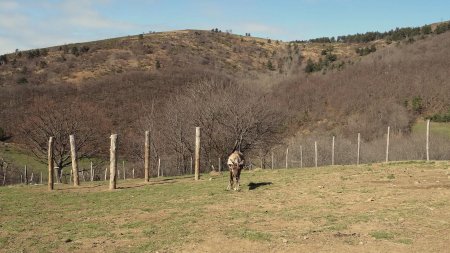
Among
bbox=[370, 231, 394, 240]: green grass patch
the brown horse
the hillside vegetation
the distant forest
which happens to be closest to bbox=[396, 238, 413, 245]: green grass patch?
bbox=[370, 231, 394, 240]: green grass patch

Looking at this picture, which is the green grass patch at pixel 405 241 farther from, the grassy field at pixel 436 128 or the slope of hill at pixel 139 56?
the slope of hill at pixel 139 56

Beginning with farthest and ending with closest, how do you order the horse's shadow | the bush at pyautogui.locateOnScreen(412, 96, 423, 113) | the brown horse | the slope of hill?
1. the slope of hill
2. the bush at pyautogui.locateOnScreen(412, 96, 423, 113)
3. the horse's shadow
4. the brown horse

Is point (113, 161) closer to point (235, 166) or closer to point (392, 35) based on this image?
point (235, 166)

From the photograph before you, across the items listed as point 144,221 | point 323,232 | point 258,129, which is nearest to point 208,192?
point 144,221

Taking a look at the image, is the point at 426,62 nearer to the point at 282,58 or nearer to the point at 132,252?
the point at 282,58

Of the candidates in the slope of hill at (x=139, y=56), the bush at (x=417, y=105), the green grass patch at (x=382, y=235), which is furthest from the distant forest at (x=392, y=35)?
the green grass patch at (x=382, y=235)

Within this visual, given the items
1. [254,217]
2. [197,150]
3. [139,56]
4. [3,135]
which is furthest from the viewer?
[139,56]

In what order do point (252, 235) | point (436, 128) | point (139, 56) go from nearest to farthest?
point (252, 235)
point (436, 128)
point (139, 56)

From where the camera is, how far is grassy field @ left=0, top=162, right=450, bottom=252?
33.8 ft

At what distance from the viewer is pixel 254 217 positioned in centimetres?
1288

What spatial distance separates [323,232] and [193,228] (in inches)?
134

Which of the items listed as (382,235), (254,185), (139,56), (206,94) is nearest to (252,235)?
(382,235)

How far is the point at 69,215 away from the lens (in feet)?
50.4

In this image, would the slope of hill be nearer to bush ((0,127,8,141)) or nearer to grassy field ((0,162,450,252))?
bush ((0,127,8,141))
